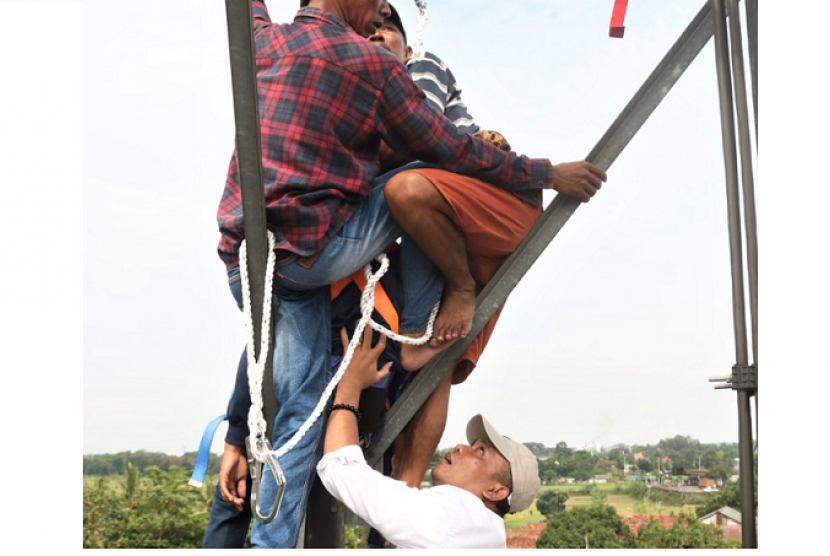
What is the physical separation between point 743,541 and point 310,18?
1352 mm

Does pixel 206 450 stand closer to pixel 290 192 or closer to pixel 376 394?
pixel 376 394

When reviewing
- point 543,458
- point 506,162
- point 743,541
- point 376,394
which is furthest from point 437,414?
point 543,458

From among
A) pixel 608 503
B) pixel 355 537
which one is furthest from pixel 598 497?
pixel 355 537

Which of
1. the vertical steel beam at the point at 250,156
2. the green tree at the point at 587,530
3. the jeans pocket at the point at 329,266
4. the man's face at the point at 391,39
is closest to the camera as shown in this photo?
the vertical steel beam at the point at 250,156

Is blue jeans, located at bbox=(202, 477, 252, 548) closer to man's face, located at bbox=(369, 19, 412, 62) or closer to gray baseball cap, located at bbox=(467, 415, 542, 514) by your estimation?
gray baseball cap, located at bbox=(467, 415, 542, 514)

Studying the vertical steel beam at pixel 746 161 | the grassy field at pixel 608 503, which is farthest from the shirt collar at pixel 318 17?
the grassy field at pixel 608 503

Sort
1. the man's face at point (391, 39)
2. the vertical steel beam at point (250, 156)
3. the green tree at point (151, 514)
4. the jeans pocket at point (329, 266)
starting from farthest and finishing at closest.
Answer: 1. the green tree at point (151, 514)
2. the man's face at point (391, 39)
3. the jeans pocket at point (329, 266)
4. the vertical steel beam at point (250, 156)

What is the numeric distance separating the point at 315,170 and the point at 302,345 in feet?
1.05

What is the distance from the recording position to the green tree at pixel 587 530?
631 centimetres

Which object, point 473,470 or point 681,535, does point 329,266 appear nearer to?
point 473,470

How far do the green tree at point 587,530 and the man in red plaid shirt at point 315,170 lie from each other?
5.30 meters

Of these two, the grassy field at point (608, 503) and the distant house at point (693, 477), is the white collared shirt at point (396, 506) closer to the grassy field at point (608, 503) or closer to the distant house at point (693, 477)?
the grassy field at point (608, 503)

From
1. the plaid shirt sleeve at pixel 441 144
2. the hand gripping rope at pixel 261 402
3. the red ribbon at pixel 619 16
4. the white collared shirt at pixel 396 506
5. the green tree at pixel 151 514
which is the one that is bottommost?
the green tree at pixel 151 514

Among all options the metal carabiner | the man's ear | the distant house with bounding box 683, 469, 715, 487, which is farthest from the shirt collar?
the distant house with bounding box 683, 469, 715, 487
